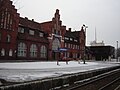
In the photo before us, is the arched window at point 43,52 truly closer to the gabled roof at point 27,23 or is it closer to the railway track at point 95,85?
the gabled roof at point 27,23

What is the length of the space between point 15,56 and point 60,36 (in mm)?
25988

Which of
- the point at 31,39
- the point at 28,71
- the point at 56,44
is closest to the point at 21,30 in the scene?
the point at 31,39

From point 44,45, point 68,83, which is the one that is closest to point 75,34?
point 44,45

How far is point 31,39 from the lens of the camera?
58.8m

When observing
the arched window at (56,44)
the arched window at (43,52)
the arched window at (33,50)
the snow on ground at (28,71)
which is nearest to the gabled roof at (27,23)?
the arched window at (33,50)

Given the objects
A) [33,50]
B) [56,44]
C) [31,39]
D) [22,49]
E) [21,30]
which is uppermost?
[21,30]

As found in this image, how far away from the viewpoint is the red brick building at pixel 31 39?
5082cm

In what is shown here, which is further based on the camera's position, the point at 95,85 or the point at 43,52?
the point at 43,52

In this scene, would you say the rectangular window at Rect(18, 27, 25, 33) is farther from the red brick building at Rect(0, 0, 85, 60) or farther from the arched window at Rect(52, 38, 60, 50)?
the arched window at Rect(52, 38, 60, 50)

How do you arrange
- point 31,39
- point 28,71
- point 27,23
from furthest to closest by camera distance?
point 27,23 < point 31,39 < point 28,71

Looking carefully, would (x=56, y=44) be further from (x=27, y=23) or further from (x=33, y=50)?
(x=33, y=50)

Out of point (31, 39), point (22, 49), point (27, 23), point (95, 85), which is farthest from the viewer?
point (27, 23)

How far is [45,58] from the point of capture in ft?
215

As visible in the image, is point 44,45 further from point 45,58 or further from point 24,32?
point 24,32
